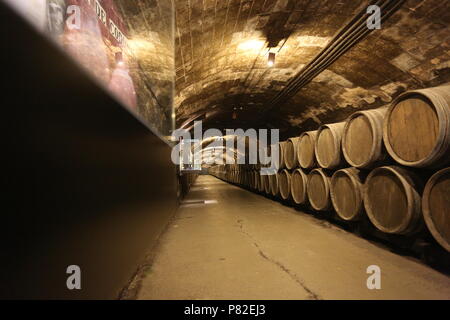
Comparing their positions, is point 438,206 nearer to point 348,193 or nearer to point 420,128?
point 420,128

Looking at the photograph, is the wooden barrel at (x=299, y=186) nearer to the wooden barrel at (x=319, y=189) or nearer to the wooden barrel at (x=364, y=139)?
the wooden barrel at (x=319, y=189)

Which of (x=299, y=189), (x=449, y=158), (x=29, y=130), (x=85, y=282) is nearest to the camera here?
(x=29, y=130)

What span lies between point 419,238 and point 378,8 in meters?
3.28

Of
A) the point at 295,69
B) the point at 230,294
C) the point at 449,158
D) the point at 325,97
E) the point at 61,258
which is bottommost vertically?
the point at 230,294

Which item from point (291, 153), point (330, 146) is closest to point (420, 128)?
point (330, 146)

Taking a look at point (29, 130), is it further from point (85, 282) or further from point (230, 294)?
point (230, 294)

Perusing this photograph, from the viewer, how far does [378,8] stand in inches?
158

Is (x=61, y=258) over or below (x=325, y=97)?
below

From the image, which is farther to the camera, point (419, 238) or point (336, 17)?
point (336, 17)

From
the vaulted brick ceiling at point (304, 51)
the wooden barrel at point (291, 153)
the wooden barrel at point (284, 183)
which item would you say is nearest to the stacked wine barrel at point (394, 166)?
the wooden barrel at point (291, 153)

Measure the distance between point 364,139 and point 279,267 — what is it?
216cm

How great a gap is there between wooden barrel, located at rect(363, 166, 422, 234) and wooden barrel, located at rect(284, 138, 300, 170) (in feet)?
8.23

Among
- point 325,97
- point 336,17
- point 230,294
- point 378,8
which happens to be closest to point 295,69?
point 325,97

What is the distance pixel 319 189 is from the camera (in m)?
5.06
